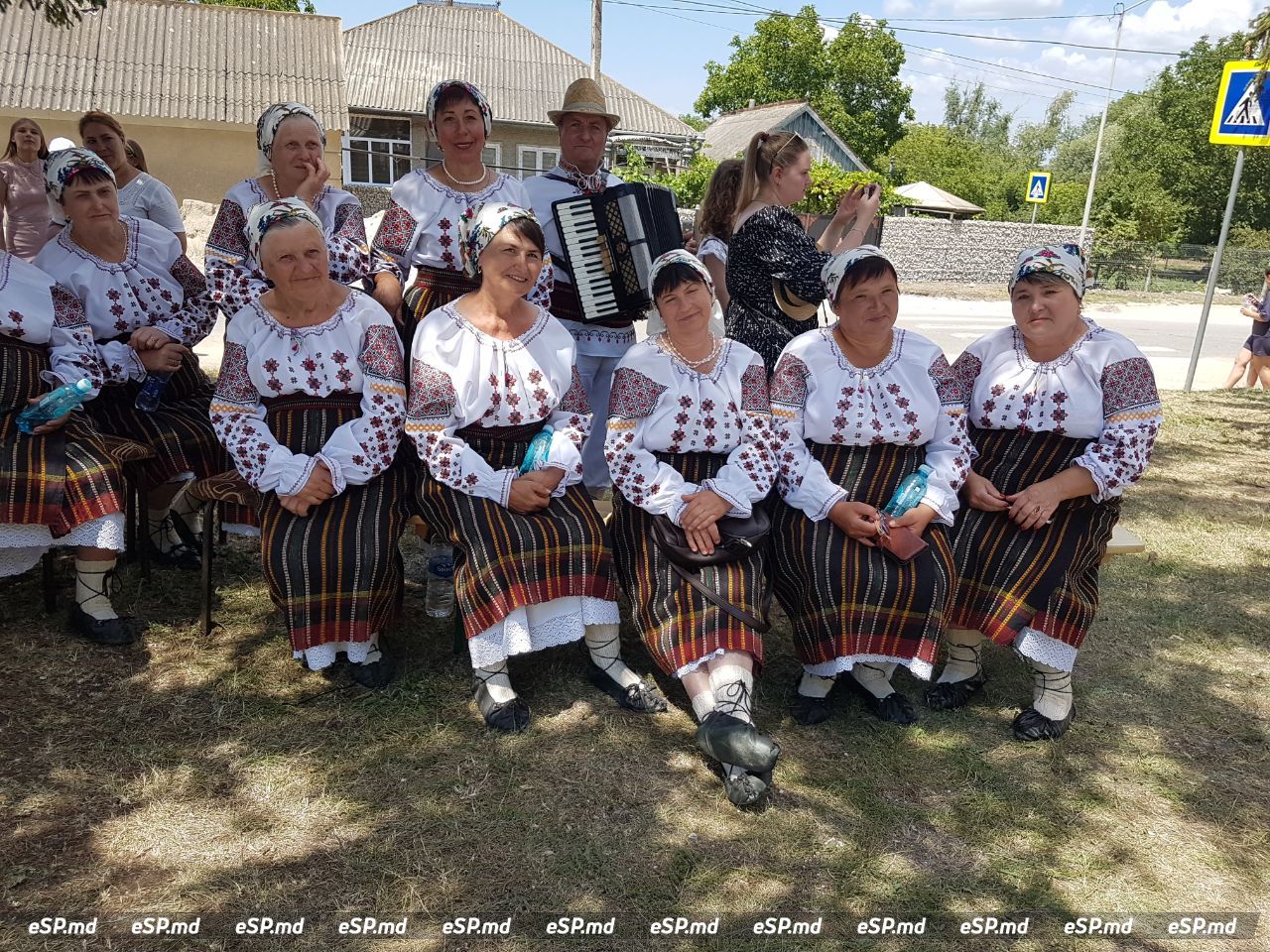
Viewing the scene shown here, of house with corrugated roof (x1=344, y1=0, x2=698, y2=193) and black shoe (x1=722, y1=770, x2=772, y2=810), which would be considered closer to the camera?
black shoe (x1=722, y1=770, x2=772, y2=810)

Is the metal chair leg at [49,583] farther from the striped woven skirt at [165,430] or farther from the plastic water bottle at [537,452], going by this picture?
the plastic water bottle at [537,452]

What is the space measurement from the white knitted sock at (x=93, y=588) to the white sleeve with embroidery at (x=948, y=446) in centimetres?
319

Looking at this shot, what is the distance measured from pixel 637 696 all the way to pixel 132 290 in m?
2.77

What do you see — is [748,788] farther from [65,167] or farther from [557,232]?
[65,167]

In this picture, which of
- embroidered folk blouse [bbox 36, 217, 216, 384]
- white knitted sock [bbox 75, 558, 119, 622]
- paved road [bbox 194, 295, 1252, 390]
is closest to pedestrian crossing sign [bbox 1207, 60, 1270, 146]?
paved road [bbox 194, 295, 1252, 390]

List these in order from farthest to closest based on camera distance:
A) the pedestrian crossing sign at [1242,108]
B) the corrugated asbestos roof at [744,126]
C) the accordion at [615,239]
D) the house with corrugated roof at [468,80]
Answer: the corrugated asbestos roof at [744,126]
the house with corrugated roof at [468,80]
the pedestrian crossing sign at [1242,108]
the accordion at [615,239]

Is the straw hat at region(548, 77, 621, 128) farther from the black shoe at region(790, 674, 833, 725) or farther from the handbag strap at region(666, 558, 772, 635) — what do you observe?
the black shoe at region(790, 674, 833, 725)

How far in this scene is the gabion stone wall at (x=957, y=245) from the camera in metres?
23.7

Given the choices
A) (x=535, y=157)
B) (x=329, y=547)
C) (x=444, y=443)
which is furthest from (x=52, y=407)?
(x=535, y=157)

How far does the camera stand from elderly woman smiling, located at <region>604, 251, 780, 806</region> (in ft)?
10.8

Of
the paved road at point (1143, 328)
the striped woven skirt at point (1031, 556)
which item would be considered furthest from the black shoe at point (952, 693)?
the paved road at point (1143, 328)

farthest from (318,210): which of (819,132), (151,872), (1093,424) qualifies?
(819,132)

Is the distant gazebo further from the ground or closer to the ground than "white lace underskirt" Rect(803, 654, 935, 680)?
further from the ground

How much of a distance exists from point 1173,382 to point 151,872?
38.4 ft
